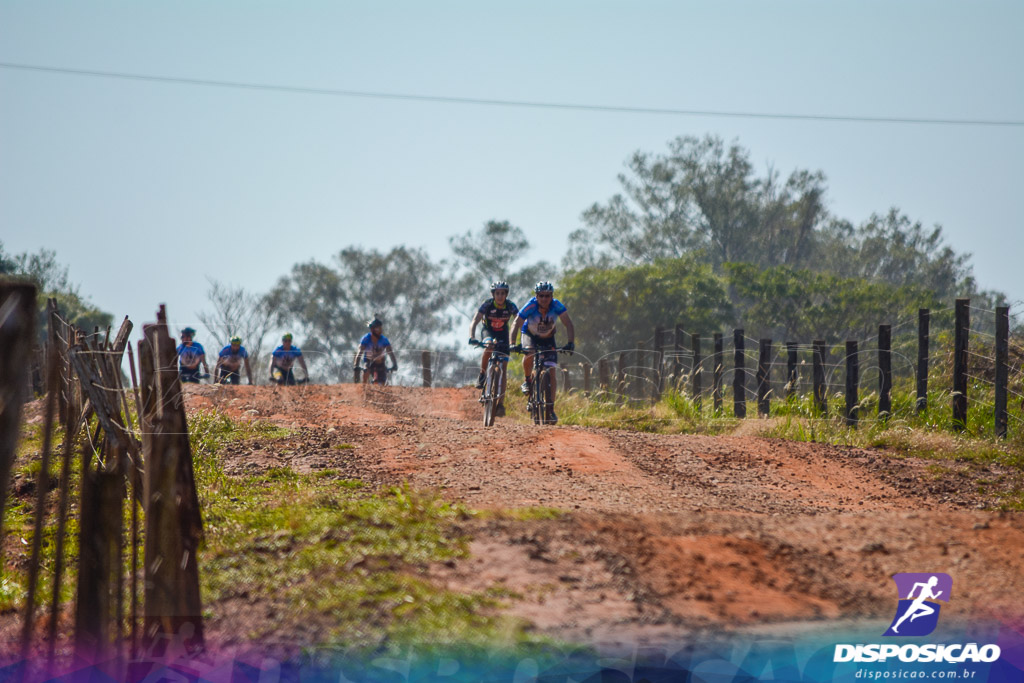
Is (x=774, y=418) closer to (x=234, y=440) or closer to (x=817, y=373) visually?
(x=817, y=373)

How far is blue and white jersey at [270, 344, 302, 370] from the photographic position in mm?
22062

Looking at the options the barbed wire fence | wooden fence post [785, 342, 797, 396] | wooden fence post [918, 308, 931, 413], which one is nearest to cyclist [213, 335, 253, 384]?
wooden fence post [785, 342, 797, 396]

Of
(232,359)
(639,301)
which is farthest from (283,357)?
(639,301)

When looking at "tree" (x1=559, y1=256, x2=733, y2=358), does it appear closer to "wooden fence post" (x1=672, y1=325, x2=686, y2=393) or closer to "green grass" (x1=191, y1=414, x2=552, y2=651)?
"wooden fence post" (x1=672, y1=325, x2=686, y2=393)

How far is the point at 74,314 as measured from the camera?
45.4 meters

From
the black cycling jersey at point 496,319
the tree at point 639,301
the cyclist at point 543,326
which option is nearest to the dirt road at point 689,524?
the cyclist at point 543,326

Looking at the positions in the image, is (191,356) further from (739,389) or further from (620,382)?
(739,389)

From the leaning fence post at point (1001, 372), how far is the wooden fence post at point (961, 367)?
0.52 m

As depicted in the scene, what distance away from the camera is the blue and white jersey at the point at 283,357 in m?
22.1

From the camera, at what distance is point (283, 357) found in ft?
72.7

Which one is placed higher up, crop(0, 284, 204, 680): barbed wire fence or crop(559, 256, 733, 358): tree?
crop(559, 256, 733, 358): tree

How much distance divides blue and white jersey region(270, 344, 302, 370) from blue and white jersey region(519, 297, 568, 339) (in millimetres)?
10468

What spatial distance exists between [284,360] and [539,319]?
10986 millimetres

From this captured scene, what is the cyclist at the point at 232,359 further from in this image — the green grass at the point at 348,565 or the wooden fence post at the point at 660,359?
the green grass at the point at 348,565
